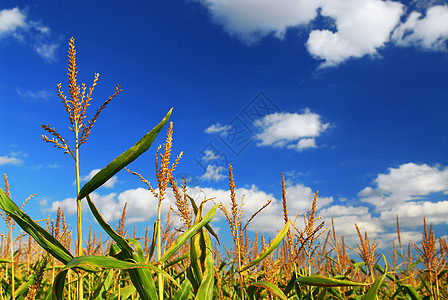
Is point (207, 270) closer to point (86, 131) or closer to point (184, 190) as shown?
point (184, 190)

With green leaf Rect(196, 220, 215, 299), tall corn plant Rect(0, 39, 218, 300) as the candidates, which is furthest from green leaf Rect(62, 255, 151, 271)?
green leaf Rect(196, 220, 215, 299)

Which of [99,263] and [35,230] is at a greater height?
[35,230]

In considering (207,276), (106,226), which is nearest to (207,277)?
(207,276)

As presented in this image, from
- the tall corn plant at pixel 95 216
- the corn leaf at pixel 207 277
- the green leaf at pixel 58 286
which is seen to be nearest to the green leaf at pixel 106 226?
the tall corn plant at pixel 95 216

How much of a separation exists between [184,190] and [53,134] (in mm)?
889

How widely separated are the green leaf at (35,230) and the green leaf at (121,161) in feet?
0.92

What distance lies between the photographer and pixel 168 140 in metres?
1.75

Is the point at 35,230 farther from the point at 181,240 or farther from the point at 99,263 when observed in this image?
the point at 181,240

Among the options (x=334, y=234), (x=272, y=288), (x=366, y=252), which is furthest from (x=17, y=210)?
(x=334, y=234)

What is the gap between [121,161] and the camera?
Answer: 4.61 ft

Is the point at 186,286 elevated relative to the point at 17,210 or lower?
lower

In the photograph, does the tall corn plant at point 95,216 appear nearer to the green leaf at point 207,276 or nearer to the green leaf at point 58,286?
the green leaf at point 58,286

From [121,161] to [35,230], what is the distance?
0.53 metres

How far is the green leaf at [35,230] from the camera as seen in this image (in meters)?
1.49
